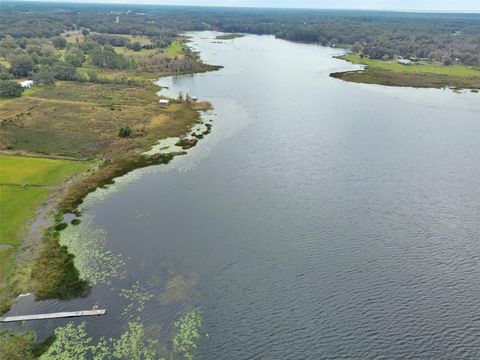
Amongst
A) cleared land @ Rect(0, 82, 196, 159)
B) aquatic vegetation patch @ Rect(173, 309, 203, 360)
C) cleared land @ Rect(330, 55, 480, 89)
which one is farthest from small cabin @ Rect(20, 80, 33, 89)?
aquatic vegetation patch @ Rect(173, 309, 203, 360)

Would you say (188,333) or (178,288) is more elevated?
(178,288)

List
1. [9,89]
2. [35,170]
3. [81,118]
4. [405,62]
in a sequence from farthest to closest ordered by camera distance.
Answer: [405,62] → [9,89] → [81,118] → [35,170]

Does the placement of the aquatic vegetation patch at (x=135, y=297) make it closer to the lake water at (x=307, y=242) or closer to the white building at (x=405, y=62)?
the lake water at (x=307, y=242)

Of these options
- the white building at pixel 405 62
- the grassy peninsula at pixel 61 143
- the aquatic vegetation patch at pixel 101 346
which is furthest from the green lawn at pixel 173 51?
the aquatic vegetation patch at pixel 101 346

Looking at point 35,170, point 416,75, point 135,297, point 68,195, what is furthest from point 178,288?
point 416,75

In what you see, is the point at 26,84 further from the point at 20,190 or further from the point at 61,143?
the point at 20,190

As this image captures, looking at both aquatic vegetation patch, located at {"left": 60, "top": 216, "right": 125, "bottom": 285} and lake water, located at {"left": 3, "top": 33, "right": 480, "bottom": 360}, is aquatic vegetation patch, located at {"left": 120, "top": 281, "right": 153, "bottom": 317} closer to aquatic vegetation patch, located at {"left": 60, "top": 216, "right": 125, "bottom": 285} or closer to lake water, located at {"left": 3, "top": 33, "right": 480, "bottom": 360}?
lake water, located at {"left": 3, "top": 33, "right": 480, "bottom": 360}

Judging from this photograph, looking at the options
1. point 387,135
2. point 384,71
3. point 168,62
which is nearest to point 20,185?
point 387,135
